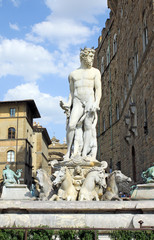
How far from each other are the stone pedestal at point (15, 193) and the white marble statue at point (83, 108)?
1387 mm

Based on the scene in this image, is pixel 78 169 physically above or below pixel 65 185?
above

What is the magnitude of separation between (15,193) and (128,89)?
19.3 m

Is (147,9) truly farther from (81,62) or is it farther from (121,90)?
(121,90)

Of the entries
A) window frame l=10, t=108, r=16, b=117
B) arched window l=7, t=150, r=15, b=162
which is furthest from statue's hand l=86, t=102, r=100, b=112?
window frame l=10, t=108, r=16, b=117

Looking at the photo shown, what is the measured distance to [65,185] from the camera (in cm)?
788

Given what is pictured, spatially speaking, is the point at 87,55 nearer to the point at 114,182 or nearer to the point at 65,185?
the point at 114,182

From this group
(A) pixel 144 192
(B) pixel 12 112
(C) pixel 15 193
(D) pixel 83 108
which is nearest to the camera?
(A) pixel 144 192

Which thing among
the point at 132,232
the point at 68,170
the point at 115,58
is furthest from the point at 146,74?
the point at 115,58

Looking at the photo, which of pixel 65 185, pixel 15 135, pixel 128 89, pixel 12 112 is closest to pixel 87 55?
pixel 65 185

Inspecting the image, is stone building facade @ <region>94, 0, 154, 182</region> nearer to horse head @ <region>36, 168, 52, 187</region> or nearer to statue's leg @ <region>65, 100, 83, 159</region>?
statue's leg @ <region>65, 100, 83, 159</region>

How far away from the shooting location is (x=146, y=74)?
18703 millimetres

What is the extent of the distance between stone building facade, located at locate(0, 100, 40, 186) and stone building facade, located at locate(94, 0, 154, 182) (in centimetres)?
964

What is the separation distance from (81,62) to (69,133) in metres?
2.14

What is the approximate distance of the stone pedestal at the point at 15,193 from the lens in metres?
8.35
